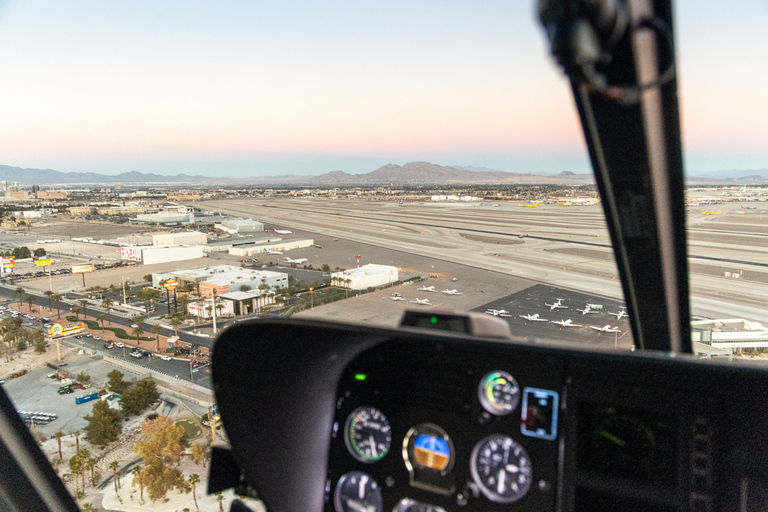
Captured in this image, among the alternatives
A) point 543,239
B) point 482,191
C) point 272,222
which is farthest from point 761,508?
point 272,222

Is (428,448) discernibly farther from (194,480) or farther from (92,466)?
(92,466)

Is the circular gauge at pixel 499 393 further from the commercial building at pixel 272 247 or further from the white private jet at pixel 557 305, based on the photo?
the commercial building at pixel 272 247

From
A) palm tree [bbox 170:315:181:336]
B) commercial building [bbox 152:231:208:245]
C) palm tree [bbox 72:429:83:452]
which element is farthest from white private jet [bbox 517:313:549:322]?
commercial building [bbox 152:231:208:245]

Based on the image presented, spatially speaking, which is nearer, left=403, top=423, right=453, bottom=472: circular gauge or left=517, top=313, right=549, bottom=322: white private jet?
left=403, top=423, right=453, bottom=472: circular gauge

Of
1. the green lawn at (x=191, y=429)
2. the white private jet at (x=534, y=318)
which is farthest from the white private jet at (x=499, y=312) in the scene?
the green lawn at (x=191, y=429)

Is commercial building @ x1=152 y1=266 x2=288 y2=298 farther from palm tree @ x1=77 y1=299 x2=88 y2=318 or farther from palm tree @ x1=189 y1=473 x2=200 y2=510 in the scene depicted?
palm tree @ x1=189 y1=473 x2=200 y2=510

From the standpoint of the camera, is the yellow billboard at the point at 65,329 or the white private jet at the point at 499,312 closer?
the white private jet at the point at 499,312
